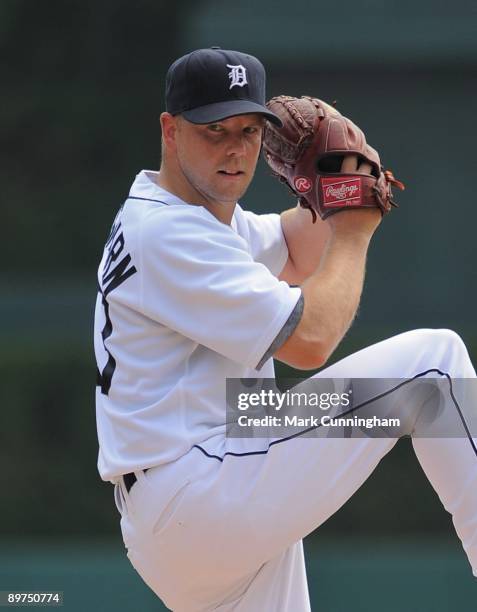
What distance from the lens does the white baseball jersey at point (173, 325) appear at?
2.37 m

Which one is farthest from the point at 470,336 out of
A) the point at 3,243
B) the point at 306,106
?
the point at 306,106

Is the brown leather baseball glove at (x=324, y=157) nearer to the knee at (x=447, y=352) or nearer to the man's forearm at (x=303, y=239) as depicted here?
the man's forearm at (x=303, y=239)

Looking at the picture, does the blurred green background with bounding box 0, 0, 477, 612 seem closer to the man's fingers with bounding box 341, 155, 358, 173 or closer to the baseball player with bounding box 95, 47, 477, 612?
the man's fingers with bounding box 341, 155, 358, 173

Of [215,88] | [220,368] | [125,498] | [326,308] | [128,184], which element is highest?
[128,184]

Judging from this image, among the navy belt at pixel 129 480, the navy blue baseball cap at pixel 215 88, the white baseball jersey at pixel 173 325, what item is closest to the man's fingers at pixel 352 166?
the navy blue baseball cap at pixel 215 88

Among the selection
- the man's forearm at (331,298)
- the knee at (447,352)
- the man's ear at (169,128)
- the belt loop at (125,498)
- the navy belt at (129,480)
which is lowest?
the belt loop at (125,498)

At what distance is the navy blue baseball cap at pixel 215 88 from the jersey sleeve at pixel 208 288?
0.20 metres

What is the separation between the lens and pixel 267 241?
9.57 ft

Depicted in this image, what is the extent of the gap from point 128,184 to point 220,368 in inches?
124

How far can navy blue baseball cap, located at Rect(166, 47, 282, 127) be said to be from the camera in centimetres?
246

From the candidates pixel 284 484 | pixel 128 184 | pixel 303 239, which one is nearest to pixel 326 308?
pixel 284 484

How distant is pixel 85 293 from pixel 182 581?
3175 millimetres

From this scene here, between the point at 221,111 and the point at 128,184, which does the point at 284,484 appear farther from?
the point at 128,184

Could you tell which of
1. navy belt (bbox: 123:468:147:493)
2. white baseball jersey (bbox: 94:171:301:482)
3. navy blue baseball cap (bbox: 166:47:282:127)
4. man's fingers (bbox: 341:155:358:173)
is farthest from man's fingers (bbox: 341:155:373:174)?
navy belt (bbox: 123:468:147:493)
